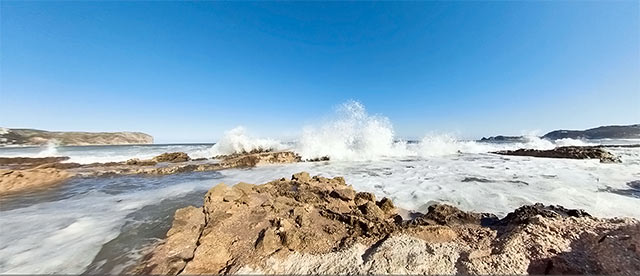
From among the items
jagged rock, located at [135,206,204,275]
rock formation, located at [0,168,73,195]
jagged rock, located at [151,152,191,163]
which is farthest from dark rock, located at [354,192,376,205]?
jagged rock, located at [151,152,191,163]

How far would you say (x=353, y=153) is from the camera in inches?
619

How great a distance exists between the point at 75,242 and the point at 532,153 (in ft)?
64.9

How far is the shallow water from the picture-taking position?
314 cm

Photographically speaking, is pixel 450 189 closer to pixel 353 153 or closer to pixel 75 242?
pixel 75 242

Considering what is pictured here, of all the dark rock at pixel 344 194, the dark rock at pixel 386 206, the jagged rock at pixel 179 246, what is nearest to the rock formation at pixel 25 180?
the jagged rock at pixel 179 246

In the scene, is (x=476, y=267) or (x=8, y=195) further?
(x=8, y=195)

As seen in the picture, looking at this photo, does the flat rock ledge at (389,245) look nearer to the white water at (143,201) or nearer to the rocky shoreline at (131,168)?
the white water at (143,201)

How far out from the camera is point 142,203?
559cm

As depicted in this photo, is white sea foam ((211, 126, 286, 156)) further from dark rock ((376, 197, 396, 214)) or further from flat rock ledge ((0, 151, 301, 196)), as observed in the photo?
dark rock ((376, 197, 396, 214))

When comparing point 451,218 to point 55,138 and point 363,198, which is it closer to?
point 363,198

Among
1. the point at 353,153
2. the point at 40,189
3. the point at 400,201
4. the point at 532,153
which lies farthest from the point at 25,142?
the point at 532,153

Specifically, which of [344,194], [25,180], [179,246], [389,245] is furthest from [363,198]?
[25,180]

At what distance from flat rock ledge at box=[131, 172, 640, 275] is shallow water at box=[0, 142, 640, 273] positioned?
2.85 ft

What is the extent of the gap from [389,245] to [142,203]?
5676 millimetres
